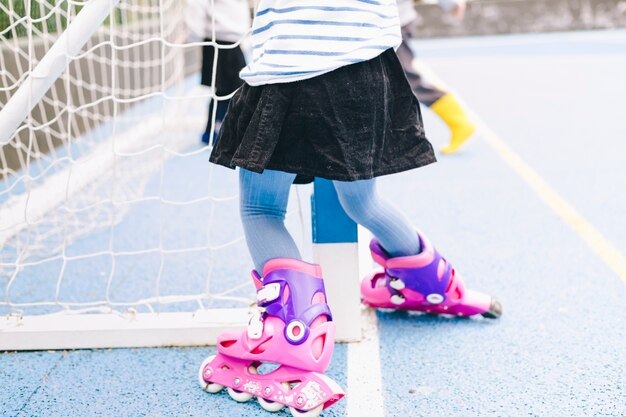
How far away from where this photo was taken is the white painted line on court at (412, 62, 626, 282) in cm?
254

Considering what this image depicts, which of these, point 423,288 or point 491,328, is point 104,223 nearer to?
point 423,288

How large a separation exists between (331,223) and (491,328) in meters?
0.55

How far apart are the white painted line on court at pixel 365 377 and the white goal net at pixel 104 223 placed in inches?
13.5

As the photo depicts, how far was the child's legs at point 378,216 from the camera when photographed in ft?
5.75

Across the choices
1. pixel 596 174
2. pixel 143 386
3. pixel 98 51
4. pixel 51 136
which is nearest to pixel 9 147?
pixel 51 136

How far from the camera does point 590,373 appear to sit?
1782mm

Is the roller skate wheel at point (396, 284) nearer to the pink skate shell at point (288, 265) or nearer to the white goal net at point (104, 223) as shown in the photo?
the white goal net at point (104, 223)

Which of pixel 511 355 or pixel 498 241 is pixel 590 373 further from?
pixel 498 241

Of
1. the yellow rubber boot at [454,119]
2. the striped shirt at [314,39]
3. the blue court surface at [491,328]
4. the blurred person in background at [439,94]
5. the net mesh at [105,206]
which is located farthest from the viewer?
the yellow rubber boot at [454,119]

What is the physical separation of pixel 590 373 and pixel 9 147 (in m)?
3.13

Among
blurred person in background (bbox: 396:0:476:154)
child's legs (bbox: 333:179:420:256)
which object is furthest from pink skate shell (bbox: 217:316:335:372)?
blurred person in background (bbox: 396:0:476:154)

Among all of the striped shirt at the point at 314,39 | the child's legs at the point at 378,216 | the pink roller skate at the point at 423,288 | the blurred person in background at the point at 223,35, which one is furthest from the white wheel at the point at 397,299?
the blurred person in background at the point at 223,35

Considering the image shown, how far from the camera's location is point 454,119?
4.28m

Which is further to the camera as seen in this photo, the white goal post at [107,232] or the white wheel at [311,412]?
the white goal post at [107,232]
